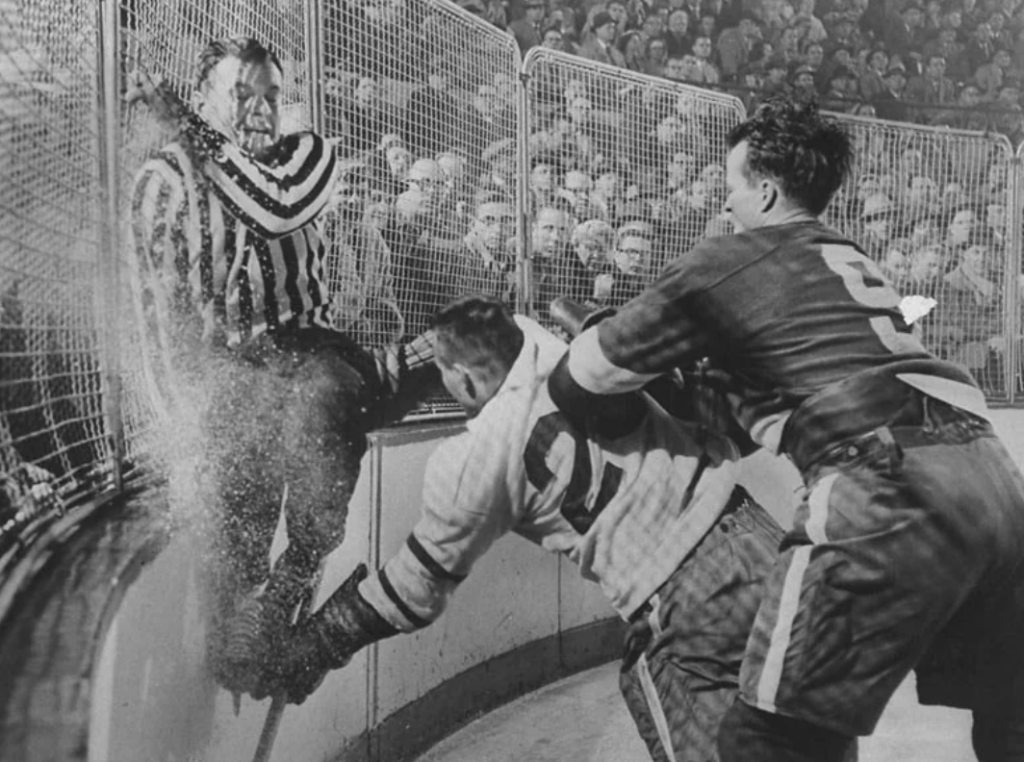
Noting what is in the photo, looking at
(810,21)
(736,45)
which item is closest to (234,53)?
(736,45)

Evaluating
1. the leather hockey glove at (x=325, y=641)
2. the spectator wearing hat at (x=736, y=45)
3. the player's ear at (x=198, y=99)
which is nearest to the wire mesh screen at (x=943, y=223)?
the spectator wearing hat at (x=736, y=45)

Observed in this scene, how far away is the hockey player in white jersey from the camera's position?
196 cm

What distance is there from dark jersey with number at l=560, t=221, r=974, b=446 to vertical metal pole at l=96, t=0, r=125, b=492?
86cm

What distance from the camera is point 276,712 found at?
6.25 feet

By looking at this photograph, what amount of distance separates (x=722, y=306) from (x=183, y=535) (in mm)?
963

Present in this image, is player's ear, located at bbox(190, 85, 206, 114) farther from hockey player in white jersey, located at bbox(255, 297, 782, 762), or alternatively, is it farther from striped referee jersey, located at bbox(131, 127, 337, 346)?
hockey player in white jersey, located at bbox(255, 297, 782, 762)

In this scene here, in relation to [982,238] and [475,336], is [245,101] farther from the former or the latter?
[982,238]

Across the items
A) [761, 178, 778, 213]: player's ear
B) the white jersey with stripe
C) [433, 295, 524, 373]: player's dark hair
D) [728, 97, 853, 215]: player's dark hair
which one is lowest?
the white jersey with stripe

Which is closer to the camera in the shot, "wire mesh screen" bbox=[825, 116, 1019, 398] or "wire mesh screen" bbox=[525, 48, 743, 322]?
"wire mesh screen" bbox=[525, 48, 743, 322]

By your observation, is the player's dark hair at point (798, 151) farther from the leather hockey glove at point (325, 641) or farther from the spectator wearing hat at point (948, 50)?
the spectator wearing hat at point (948, 50)

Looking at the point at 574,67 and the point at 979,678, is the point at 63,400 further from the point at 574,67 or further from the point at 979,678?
the point at 574,67

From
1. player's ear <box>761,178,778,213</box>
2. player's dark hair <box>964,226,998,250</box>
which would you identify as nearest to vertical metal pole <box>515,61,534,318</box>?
player's ear <box>761,178,778,213</box>

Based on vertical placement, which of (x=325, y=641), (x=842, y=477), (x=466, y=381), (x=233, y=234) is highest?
(x=233, y=234)

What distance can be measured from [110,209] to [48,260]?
0.55ft
